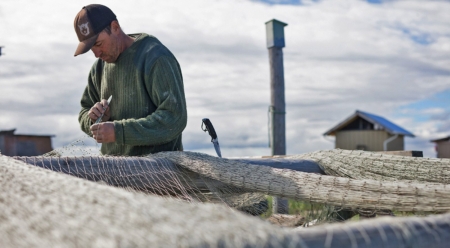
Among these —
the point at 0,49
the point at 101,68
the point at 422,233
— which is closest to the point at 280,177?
the point at 422,233

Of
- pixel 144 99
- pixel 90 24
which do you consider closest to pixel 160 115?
pixel 144 99

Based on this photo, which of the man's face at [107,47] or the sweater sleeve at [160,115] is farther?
the man's face at [107,47]

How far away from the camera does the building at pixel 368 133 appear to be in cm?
1839

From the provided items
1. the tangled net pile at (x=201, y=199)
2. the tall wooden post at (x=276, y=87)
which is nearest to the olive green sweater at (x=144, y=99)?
the tangled net pile at (x=201, y=199)

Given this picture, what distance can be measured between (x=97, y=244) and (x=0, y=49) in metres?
8.10

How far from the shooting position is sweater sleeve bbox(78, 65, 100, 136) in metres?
3.78

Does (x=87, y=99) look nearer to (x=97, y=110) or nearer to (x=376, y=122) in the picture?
(x=97, y=110)

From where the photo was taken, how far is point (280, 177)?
2611 millimetres

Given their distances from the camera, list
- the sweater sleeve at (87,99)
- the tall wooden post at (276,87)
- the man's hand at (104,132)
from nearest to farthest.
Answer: the man's hand at (104,132), the sweater sleeve at (87,99), the tall wooden post at (276,87)

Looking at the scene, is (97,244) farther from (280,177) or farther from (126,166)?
(126,166)

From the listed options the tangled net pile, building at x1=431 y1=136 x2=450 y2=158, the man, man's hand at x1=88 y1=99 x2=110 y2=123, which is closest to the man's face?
the man

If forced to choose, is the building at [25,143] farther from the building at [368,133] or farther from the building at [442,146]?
the building at [442,146]

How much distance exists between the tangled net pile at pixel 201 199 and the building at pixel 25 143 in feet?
34.2

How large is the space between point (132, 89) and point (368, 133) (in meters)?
16.3
